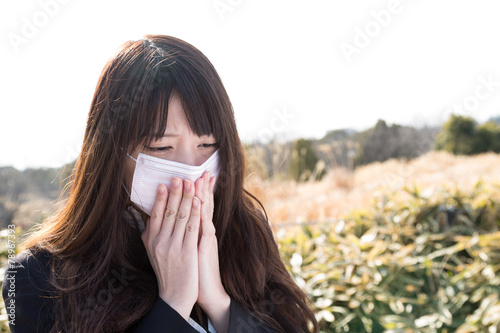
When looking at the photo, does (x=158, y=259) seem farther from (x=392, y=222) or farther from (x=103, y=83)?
(x=392, y=222)

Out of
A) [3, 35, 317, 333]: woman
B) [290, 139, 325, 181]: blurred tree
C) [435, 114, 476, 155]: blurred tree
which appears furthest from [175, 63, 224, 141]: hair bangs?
[435, 114, 476, 155]: blurred tree

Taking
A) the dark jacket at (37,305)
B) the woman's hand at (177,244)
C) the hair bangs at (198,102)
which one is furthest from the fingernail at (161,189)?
the dark jacket at (37,305)

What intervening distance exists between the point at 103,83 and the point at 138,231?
0.55m

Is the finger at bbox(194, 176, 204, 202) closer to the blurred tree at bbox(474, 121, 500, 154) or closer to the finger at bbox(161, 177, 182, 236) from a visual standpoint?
the finger at bbox(161, 177, 182, 236)

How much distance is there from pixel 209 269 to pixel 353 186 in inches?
247

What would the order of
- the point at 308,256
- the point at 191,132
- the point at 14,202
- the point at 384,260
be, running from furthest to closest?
the point at 14,202 < the point at 308,256 < the point at 384,260 < the point at 191,132

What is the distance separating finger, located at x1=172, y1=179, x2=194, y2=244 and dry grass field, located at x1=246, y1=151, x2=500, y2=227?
615 mm

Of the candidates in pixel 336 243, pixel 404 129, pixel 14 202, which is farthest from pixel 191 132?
pixel 404 129

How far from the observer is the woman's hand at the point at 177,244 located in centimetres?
127

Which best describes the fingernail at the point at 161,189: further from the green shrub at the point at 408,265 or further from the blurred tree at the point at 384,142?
the blurred tree at the point at 384,142

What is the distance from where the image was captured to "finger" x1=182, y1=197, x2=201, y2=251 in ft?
4.21

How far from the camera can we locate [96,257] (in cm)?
133

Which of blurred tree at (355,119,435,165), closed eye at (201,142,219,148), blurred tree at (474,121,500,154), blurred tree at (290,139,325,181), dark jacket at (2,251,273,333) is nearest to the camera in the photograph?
dark jacket at (2,251,273,333)

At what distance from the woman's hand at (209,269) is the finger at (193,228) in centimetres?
5
